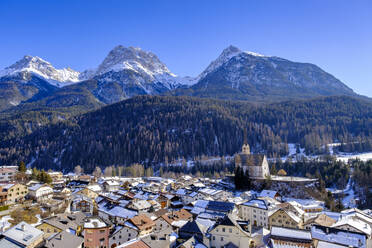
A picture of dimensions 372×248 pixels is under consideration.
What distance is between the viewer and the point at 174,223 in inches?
2175

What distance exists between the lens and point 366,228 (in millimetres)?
52188

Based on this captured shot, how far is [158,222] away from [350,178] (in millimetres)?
83078

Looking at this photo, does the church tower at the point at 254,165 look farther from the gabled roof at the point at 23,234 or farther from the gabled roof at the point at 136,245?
the gabled roof at the point at 23,234

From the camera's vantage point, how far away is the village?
44.8 m

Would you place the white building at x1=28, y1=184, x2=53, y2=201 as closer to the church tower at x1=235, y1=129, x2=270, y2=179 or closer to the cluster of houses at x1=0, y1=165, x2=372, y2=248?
the cluster of houses at x1=0, y1=165, x2=372, y2=248

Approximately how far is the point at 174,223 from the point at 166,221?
1.72 meters

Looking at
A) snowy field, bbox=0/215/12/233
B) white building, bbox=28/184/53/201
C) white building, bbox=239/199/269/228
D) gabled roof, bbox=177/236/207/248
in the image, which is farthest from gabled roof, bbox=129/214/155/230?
white building, bbox=28/184/53/201

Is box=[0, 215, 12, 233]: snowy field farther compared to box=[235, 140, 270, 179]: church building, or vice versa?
box=[235, 140, 270, 179]: church building

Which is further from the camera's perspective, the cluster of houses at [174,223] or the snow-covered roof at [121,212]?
the snow-covered roof at [121,212]

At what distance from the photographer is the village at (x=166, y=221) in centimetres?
4484

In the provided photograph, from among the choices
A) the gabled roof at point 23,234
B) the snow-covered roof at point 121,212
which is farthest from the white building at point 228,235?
the gabled roof at point 23,234

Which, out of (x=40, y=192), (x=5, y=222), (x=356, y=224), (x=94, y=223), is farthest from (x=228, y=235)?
(x=40, y=192)

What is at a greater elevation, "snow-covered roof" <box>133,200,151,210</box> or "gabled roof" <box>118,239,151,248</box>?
"gabled roof" <box>118,239,151,248</box>

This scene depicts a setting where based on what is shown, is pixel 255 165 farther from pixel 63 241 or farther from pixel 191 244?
pixel 63 241
